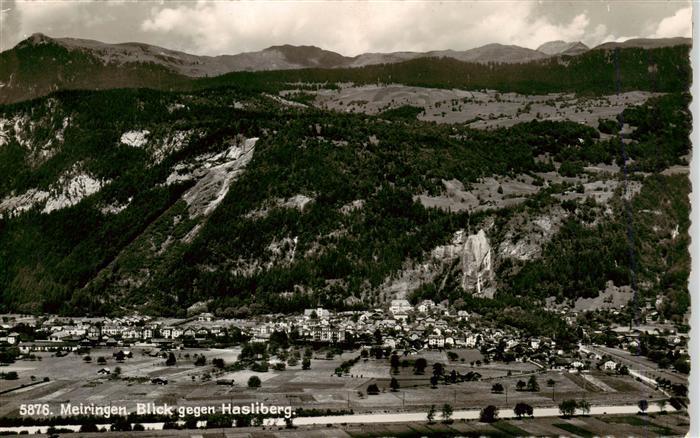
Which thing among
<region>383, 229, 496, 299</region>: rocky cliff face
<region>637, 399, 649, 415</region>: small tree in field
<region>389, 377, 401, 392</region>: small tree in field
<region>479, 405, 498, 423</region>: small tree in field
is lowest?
<region>479, 405, 498, 423</region>: small tree in field

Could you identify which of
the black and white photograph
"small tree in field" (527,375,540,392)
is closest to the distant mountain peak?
the black and white photograph

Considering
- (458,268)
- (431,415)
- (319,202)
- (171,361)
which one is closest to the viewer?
(431,415)

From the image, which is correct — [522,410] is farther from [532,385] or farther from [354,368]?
[354,368]

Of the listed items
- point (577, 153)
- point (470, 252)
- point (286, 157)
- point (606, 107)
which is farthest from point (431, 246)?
point (606, 107)

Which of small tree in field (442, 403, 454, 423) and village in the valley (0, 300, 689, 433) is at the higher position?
village in the valley (0, 300, 689, 433)

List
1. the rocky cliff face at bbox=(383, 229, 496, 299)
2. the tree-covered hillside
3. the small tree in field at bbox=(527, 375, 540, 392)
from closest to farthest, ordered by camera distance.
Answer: the small tree in field at bbox=(527, 375, 540, 392) → the tree-covered hillside → the rocky cliff face at bbox=(383, 229, 496, 299)

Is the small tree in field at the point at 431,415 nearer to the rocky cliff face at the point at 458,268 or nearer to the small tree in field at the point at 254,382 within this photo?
the small tree in field at the point at 254,382

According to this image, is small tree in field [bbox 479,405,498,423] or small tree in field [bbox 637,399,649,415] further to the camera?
small tree in field [bbox 637,399,649,415]

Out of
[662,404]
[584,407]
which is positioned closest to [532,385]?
[584,407]

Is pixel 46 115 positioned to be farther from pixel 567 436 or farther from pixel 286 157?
pixel 567 436

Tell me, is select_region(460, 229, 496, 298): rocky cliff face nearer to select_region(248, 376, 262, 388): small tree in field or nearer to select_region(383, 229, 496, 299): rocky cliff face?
select_region(383, 229, 496, 299): rocky cliff face
